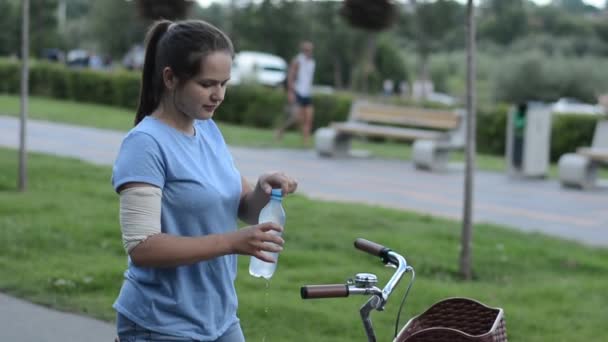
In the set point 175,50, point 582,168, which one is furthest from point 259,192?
point 582,168

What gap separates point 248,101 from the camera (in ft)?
85.0

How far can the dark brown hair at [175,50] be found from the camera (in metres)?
2.91

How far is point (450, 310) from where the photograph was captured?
125 inches

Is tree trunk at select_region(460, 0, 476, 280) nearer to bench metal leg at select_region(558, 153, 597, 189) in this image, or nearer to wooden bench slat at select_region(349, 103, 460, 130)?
bench metal leg at select_region(558, 153, 597, 189)

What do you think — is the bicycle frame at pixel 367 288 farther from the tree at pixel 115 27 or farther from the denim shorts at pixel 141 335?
the tree at pixel 115 27

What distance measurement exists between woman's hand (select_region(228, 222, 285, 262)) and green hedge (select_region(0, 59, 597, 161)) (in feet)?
60.9

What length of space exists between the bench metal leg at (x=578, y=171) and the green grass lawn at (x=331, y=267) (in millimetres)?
4939

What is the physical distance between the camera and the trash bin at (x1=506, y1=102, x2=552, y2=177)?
51.9 feet

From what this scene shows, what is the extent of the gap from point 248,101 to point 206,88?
23065 mm

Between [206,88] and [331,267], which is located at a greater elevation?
[206,88]

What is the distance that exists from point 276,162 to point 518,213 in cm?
519

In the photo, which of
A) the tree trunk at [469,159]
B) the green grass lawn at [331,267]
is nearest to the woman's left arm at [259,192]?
the green grass lawn at [331,267]

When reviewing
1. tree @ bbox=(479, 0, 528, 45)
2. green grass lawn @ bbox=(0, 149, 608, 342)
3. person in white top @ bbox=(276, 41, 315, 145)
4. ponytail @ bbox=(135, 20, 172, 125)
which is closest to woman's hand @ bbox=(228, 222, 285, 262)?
ponytail @ bbox=(135, 20, 172, 125)

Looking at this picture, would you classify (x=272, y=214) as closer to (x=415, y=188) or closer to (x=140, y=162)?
(x=140, y=162)
